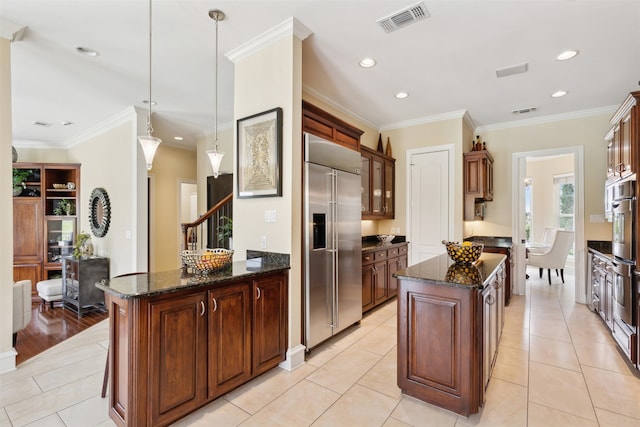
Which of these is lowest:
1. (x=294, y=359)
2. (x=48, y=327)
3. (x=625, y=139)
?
(x=48, y=327)

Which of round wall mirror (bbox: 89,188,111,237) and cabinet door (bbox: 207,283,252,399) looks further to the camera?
round wall mirror (bbox: 89,188,111,237)

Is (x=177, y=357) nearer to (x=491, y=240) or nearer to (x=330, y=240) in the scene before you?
(x=330, y=240)

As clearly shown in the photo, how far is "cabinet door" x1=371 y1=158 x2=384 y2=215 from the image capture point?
15.6 feet

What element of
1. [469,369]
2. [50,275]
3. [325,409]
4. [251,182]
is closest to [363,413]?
[325,409]

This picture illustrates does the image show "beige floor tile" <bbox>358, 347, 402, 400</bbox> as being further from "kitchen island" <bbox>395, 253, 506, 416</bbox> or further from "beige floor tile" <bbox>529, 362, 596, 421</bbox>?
"beige floor tile" <bbox>529, 362, 596, 421</bbox>

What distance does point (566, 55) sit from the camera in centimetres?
310

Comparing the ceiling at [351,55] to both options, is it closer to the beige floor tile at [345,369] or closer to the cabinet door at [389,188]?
the cabinet door at [389,188]

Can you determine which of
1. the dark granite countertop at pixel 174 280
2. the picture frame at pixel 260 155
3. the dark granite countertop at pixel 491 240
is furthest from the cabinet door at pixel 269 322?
the dark granite countertop at pixel 491 240

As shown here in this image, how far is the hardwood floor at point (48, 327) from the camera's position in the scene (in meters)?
3.19

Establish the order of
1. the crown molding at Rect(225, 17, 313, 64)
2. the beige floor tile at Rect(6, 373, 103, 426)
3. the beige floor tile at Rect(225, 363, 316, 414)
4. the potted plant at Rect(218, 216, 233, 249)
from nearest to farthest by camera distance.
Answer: the beige floor tile at Rect(6, 373, 103, 426)
the beige floor tile at Rect(225, 363, 316, 414)
the crown molding at Rect(225, 17, 313, 64)
the potted plant at Rect(218, 216, 233, 249)

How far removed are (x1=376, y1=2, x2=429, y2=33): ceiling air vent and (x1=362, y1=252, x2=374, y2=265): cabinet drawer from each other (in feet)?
8.09

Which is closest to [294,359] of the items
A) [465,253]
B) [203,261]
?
[203,261]

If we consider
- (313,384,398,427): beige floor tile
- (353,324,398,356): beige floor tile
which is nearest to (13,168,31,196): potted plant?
(353,324,398,356): beige floor tile

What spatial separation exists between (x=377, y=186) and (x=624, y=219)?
2.84m
